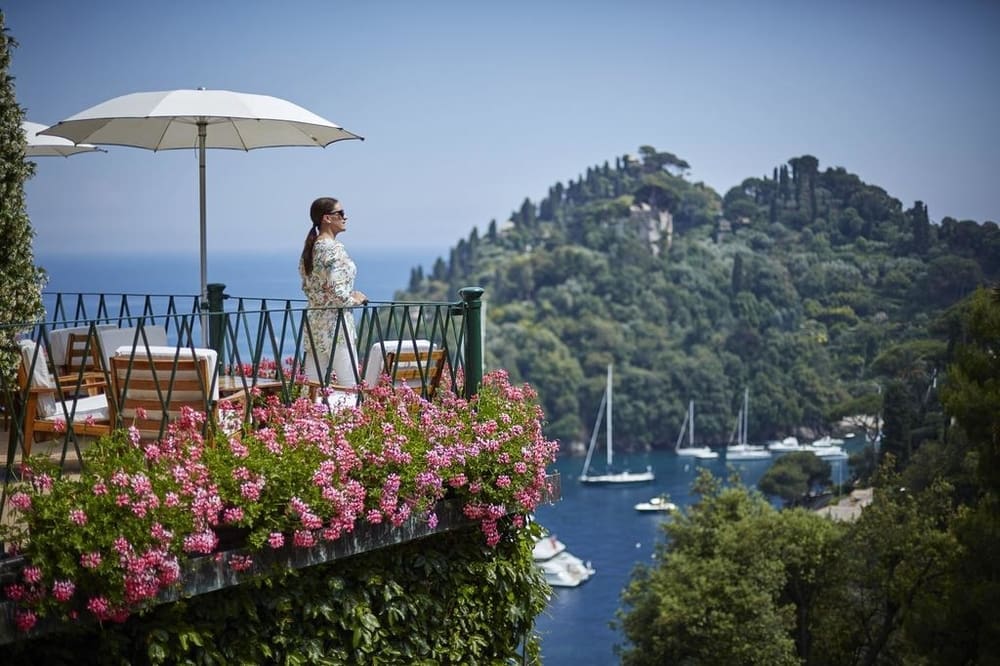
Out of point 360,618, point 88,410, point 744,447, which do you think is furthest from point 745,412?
point 360,618

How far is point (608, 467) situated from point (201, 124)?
82.5 metres

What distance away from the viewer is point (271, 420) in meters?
5.39

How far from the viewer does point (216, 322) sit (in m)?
7.33

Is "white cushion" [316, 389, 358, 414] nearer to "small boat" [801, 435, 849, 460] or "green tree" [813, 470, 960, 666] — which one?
"green tree" [813, 470, 960, 666]

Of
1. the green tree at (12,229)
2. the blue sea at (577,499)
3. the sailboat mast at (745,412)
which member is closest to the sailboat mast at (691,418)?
the blue sea at (577,499)

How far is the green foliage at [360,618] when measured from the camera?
4.70 metres

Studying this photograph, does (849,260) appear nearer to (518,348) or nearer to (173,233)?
(518,348)

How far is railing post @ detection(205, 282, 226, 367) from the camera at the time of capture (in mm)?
7374

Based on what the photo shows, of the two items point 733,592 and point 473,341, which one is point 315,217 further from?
point 733,592

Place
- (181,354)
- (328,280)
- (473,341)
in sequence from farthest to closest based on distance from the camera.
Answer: (328,280) → (473,341) → (181,354)

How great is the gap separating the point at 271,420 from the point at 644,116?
12416 centimetres

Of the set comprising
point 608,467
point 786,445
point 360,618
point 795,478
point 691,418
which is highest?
point 360,618

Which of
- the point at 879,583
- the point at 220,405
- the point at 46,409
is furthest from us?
the point at 879,583

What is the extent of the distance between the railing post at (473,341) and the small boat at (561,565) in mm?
50962
